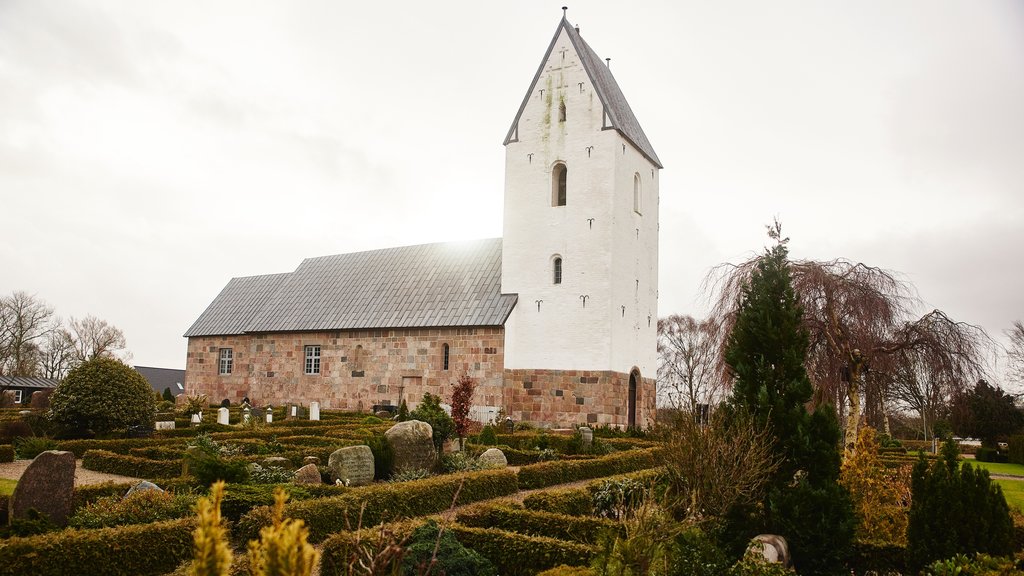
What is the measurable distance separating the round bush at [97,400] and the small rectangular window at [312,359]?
10.8 metres

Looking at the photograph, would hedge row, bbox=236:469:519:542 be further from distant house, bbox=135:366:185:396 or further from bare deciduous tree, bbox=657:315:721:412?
distant house, bbox=135:366:185:396

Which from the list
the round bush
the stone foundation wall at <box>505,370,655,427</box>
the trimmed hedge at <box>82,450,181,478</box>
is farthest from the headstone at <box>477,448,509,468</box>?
the stone foundation wall at <box>505,370,655,427</box>

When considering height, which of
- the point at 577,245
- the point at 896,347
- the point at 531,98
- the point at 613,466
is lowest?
the point at 613,466

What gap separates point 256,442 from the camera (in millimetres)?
12516

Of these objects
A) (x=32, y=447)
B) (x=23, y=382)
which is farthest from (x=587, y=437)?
(x=23, y=382)

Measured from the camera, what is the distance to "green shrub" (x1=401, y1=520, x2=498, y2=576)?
549 centimetres

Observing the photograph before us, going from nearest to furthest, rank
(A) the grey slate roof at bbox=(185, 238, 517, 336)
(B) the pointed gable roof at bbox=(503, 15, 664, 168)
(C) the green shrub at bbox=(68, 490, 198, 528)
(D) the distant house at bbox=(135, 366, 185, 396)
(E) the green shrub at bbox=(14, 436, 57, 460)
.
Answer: (C) the green shrub at bbox=(68, 490, 198, 528)
(E) the green shrub at bbox=(14, 436, 57, 460)
(B) the pointed gable roof at bbox=(503, 15, 664, 168)
(A) the grey slate roof at bbox=(185, 238, 517, 336)
(D) the distant house at bbox=(135, 366, 185, 396)

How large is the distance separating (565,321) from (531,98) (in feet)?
23.2

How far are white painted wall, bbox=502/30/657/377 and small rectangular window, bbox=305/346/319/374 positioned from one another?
780 centimetres

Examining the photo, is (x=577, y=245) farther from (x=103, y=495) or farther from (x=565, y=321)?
(x=103, y=495)

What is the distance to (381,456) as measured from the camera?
10469mm

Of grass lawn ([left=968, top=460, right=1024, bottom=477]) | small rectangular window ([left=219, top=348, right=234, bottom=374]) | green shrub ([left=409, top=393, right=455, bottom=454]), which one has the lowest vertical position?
grass lawn ([left=968, top=460, right=1024, bottom=477])

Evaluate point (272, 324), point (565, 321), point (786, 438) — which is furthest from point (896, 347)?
point (272, 324)

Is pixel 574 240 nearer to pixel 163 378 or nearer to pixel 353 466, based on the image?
pixel 353 466
